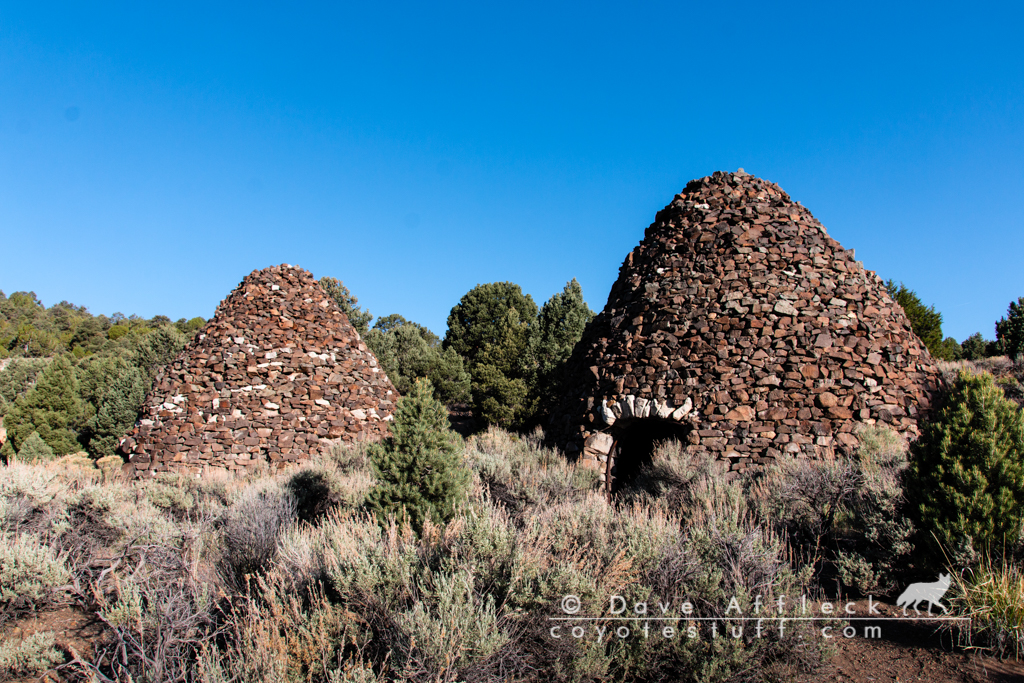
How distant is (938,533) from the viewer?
4348 millimetres

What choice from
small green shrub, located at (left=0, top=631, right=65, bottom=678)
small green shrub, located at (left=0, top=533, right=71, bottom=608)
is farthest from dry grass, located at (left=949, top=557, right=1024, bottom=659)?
small green shrub, located at (left=0, top=533, right=71, bottom=608)

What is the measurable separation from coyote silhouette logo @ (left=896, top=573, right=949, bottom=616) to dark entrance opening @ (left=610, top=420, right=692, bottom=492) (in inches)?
170

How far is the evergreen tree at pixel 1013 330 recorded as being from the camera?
18484 millimetres

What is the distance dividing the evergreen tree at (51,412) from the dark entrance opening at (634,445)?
61.7ft

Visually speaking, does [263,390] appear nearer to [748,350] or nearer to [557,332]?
[748,350]

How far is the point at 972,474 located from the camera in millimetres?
4348

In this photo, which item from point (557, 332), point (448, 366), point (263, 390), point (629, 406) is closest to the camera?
point (629, 406)

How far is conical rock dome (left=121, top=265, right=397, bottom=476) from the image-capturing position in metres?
10.3

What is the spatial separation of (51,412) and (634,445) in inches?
787

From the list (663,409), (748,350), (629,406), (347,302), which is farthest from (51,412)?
(748,350)

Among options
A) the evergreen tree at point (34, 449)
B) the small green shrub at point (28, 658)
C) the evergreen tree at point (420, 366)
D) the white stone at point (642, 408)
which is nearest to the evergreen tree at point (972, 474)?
the white stone at point (642, 408)

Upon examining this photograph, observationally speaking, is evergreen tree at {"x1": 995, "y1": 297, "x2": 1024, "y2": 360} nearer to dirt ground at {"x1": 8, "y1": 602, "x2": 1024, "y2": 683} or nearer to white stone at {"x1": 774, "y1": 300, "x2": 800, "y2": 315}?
white stone at {"x1": 774, "y1": 300, "x2": 800, "y2": 315}

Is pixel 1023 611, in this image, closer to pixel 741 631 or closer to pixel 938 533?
pixel 938 533

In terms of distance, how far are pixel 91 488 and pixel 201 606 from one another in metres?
4.10
